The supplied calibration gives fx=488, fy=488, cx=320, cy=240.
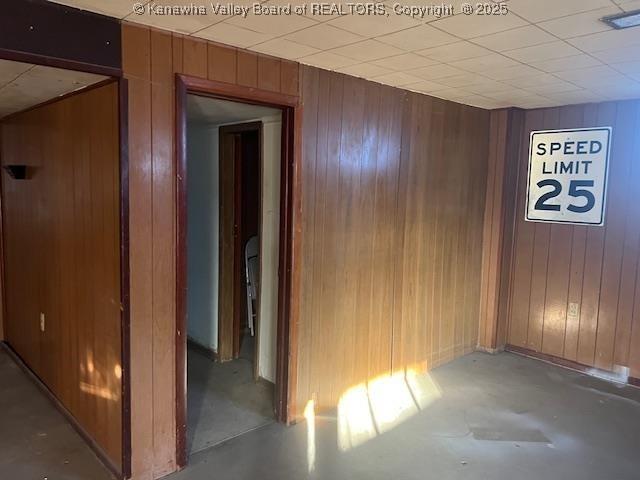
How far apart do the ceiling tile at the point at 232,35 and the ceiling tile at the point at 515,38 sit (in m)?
1.04

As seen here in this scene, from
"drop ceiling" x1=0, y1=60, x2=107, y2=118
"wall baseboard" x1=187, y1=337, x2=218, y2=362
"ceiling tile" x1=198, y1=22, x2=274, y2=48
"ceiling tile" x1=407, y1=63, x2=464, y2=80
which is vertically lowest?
"wall baseboard" x1=187, y1=337, x2=218, y2=362

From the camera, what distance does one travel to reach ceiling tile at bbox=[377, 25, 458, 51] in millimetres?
2215

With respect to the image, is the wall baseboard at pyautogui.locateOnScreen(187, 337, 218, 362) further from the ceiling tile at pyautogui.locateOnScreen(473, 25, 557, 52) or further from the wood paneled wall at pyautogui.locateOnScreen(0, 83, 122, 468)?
the ceiling tile at pyautogui.locateOnScreen(473, 25, 557, 52)

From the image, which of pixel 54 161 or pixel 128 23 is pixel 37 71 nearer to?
pixel 128 23

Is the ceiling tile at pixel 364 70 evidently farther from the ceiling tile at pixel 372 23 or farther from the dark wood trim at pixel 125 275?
the dark wood trim at pixel 125 275

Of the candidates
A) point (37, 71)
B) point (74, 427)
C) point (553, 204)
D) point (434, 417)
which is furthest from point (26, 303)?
point (553, 204)

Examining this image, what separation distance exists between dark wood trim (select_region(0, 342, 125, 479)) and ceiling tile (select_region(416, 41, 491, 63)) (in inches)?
Result: 104

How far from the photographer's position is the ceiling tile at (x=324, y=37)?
7.29ft

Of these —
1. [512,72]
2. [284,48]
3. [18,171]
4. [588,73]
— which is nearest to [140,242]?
[284,48]

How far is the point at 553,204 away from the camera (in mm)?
4199

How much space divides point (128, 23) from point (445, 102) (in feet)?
8.22

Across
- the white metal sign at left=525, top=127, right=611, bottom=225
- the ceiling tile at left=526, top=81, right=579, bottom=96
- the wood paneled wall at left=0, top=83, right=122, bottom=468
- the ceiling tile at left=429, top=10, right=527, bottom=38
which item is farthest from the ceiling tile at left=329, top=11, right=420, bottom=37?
the white metal sign at left=525, top=127, right=611, bottom=225

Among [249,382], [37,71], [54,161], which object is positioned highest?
[37,71]

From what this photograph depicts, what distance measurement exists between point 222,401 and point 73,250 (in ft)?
4.61
